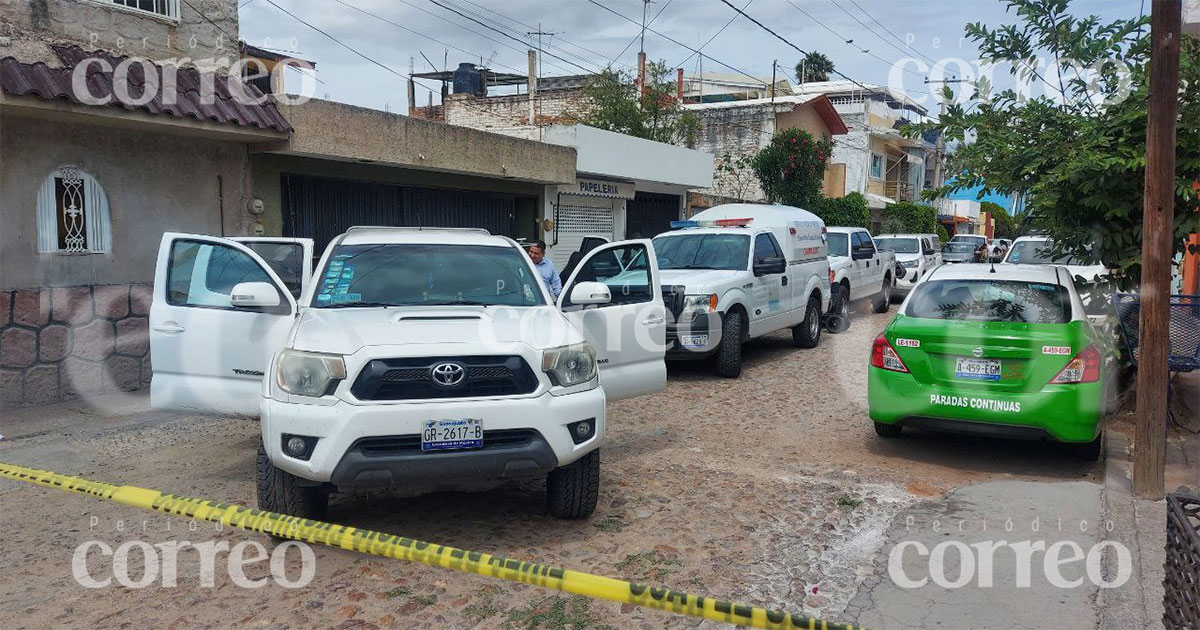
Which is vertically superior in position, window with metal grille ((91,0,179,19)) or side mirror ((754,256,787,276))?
window with metal grille ((91,0,179,19))

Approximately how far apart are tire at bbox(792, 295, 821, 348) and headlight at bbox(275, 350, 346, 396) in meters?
9.25

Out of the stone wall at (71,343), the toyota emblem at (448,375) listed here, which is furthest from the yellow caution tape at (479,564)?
the stone wall at (71,343)

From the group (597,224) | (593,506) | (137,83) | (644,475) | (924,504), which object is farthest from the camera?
(597,224)

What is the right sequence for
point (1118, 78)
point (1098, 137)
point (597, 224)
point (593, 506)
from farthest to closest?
point (597, 224)
point (1118, 78)
point (1098, 137)
point (593, 506)

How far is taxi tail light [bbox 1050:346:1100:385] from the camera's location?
241 inches

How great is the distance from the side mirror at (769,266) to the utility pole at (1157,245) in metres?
5.53

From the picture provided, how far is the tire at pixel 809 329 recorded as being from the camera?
12.9m

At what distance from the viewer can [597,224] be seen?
19.1 metres

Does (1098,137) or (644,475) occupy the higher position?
(1098,137)

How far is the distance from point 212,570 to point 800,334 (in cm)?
978

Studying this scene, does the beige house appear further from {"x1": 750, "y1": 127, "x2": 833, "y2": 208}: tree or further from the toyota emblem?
the toyota emblem

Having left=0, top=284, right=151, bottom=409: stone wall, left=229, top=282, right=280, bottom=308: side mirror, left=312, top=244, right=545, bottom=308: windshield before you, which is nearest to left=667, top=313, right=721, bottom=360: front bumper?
left=312, top=244, right=545, bottom=308: windshield

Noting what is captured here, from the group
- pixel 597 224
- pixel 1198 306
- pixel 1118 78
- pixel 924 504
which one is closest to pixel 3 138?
pixel 924 504

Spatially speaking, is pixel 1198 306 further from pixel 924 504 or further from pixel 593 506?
pixel 593 506
